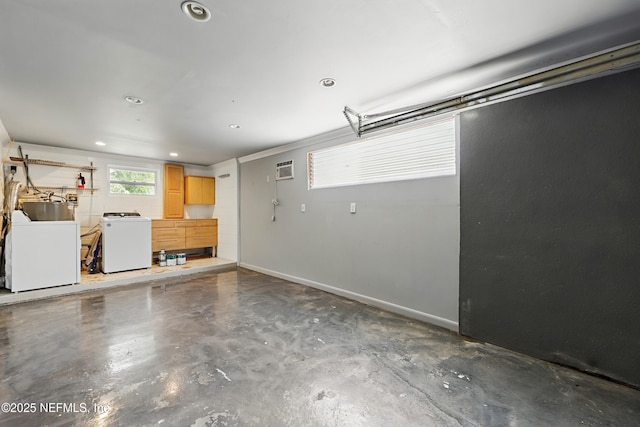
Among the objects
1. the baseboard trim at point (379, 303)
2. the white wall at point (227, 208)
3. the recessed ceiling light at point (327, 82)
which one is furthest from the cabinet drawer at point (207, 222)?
the recessed ceiling light at point (327, 82)

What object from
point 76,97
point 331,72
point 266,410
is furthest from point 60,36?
point 266,410

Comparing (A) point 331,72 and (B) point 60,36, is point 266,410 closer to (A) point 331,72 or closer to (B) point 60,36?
(A) point 331,72

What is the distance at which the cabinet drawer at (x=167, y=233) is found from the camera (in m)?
5.93

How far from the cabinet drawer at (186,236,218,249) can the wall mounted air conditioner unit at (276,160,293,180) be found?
2880 mm

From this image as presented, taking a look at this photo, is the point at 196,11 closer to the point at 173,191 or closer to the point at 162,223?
the point at 162,223

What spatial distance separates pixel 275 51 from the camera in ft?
6.78

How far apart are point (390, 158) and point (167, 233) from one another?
201 inches

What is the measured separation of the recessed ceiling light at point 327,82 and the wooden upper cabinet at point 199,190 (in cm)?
515

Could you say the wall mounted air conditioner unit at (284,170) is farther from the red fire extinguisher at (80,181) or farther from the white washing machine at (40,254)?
the red fire extinguisher at (80,181)

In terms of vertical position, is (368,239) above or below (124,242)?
above

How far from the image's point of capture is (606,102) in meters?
2.05

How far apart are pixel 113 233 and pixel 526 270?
6206 mm

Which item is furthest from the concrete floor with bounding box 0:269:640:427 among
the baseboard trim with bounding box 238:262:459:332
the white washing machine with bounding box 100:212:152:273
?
the white washing machine with bounding box 100:212:152:273

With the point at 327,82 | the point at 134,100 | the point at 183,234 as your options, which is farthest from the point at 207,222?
the point at 327,82
